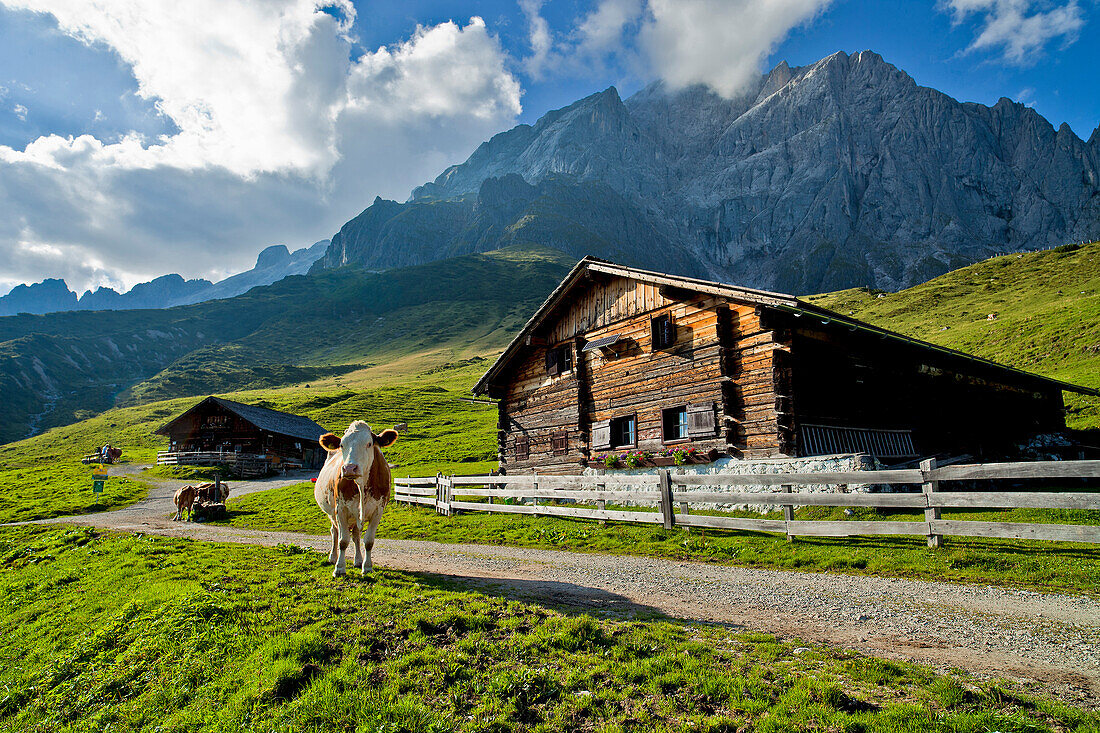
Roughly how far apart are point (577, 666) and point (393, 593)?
3.96 m

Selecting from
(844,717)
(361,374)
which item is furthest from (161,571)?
(361,374)

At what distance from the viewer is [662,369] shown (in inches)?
793

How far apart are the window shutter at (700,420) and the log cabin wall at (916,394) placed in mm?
2640

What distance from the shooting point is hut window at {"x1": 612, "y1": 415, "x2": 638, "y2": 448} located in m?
21.2

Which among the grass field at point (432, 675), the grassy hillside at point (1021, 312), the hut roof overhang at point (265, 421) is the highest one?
the grassy hillside at point (1021, 312)

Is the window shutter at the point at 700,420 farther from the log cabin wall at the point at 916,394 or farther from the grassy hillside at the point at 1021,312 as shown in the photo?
the grassy hillside at the point at 1021,312

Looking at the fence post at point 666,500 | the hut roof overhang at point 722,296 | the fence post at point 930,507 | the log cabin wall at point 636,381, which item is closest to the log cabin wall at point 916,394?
the hut roof overhang at point 722,296

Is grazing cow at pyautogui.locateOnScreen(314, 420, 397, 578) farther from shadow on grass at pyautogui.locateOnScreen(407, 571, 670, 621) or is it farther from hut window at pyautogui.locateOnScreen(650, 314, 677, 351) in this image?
hut window at pyautogui.locateOnScreen(650, 314, 677, 351)

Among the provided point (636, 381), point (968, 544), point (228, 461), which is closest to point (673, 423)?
point (636, 381)

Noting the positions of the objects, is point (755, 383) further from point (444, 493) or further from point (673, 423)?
point (444, 493)

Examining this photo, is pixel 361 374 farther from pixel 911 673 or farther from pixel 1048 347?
pixel 911 673

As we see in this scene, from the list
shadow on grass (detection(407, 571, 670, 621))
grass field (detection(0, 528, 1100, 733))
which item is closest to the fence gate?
shadow on grass (detection(407, 571, 670, 621))

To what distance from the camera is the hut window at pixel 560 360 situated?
24.1m

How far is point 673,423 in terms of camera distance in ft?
65.4
